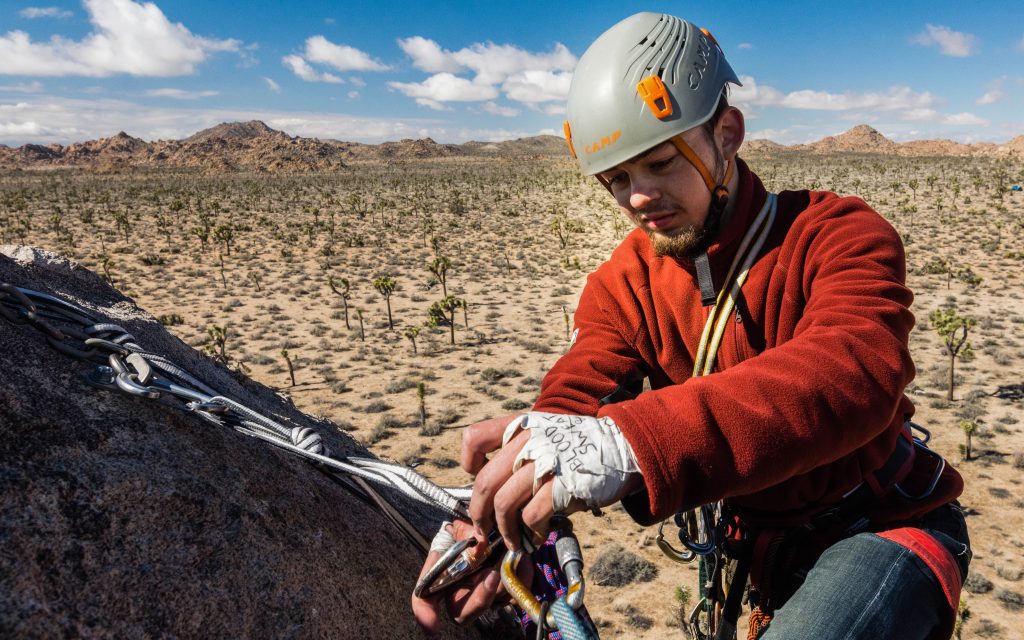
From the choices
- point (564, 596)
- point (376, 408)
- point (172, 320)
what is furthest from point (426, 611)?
point (172, 320)

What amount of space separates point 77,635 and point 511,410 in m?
11.5

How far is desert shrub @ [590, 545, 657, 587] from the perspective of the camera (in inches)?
309

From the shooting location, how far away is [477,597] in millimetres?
1846

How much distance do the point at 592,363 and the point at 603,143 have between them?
0.74m

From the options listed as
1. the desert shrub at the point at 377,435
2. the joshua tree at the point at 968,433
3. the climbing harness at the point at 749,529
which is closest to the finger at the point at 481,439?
the climbing harness at the point at 749,529

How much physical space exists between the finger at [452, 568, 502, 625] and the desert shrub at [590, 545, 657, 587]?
6477 mm

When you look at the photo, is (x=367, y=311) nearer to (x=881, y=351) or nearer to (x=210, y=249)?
(x=210, y=249)

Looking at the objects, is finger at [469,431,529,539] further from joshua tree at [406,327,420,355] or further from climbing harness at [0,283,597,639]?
joshua tree at [406,327,420,355]

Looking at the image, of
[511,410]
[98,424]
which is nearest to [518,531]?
[98,424]

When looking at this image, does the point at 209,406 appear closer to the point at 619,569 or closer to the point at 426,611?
the point at 426,611

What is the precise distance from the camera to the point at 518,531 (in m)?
1.39

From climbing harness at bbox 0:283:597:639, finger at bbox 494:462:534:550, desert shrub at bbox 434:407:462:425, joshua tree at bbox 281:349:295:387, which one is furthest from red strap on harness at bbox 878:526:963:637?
joshua tree at bbox 281:349:295:387

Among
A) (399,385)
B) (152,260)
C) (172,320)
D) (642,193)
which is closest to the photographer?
(642,193)

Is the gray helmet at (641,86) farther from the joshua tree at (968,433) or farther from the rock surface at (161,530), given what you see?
the joshua tree at (968,433)
